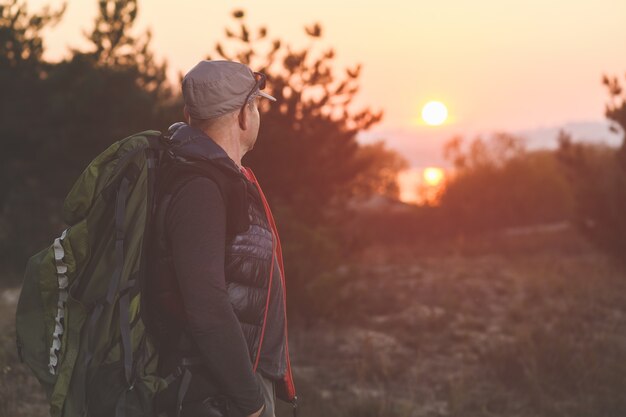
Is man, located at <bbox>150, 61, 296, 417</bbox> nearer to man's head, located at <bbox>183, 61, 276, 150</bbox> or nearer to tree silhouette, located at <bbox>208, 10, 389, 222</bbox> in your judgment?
man's head, located at <bbox>183, 61, 276, 150</bbox>

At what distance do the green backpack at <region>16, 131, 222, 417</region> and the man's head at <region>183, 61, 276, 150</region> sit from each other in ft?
0.52

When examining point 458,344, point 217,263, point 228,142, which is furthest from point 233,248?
point 458,344

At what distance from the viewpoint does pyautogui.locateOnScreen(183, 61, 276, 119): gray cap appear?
7.86ft

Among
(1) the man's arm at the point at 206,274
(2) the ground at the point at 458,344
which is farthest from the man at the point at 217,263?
(2) the ground at the point at 458,344

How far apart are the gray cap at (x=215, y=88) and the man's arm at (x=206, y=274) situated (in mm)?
285

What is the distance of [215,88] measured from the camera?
94.3 inches

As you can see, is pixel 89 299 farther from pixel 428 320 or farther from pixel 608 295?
pixel 608 295

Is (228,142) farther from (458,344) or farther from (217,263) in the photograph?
(458,344)

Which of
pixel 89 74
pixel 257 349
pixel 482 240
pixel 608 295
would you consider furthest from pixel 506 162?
pixel 257 349

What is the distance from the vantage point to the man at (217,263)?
224 centimetres

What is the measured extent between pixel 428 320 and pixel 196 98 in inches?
318

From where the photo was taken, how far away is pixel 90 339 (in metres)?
2.29

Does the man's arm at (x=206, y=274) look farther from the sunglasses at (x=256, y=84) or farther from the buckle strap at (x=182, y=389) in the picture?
the sunglasses at (x=256, y=84)

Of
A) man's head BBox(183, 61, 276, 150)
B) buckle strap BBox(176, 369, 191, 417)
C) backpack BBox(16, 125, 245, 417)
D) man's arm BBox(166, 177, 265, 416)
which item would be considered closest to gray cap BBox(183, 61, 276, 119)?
man's head BBox(183, 61, 276, 150)
